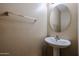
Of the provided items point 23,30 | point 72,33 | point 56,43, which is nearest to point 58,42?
point 56,43

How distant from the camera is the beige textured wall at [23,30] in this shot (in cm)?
108

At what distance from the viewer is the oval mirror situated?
1.08 meters

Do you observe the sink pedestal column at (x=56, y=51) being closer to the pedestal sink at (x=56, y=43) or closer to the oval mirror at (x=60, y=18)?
the pedestal sink at (x=56, y=43)

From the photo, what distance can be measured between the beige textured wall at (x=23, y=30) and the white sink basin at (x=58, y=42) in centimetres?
8

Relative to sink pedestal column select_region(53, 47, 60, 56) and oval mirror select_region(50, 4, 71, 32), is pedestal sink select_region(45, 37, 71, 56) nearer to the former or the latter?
sink pedestal column select_region(53, 47, 60, 56)

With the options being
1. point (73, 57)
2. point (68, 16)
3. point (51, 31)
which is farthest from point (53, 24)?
point (73, 57)

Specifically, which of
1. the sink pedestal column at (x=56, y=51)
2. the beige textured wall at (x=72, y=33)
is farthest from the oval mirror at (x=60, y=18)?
the sink pedestal column at (x=56, y=51)

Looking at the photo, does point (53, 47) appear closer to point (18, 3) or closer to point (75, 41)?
point (75, 41)

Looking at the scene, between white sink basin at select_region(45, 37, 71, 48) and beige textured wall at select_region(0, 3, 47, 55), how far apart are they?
77 mm

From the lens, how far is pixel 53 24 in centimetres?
109

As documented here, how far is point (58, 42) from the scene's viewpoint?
1.09 meters

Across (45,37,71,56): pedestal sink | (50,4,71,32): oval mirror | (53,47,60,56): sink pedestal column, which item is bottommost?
(53,47,60,56): sink pedestal column

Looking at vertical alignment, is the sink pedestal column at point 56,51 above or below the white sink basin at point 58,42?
below

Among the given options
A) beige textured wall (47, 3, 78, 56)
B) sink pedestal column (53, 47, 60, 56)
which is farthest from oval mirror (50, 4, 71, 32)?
sink pedestal column (53, 47, 60, 56)
